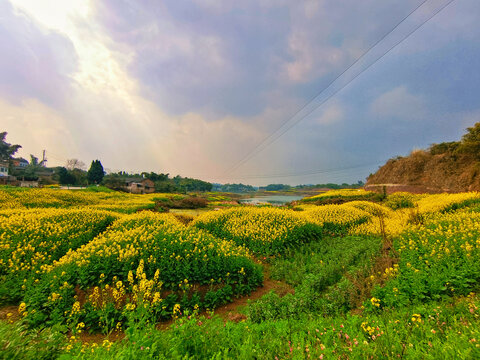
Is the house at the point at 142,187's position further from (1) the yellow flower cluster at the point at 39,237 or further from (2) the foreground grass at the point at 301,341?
(2) the foreground grass at the point at 301,341

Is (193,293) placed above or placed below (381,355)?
below

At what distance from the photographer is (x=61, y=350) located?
7.95ft

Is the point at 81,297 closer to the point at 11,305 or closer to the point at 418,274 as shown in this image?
the point at 11,305

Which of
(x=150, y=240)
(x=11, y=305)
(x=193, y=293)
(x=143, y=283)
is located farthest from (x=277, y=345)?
(x=11, y=305)

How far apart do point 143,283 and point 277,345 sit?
2.67 m

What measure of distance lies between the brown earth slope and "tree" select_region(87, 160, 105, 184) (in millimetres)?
71511

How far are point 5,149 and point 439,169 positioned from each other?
10555 centimetres

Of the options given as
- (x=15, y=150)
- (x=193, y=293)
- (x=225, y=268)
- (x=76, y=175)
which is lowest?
(x=193, y=293)

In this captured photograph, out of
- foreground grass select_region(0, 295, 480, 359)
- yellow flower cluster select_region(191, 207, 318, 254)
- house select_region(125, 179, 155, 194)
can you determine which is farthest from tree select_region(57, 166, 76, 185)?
foreground grass select_region(0, 295, 480, 359)

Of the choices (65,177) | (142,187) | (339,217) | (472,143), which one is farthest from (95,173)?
(472,143)

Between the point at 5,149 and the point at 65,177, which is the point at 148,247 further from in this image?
the point at 5,149

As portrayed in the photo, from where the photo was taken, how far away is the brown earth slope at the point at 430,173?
20.8 m

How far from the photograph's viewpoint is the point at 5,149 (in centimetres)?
6231

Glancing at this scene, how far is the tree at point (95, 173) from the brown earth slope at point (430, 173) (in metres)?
71.5
